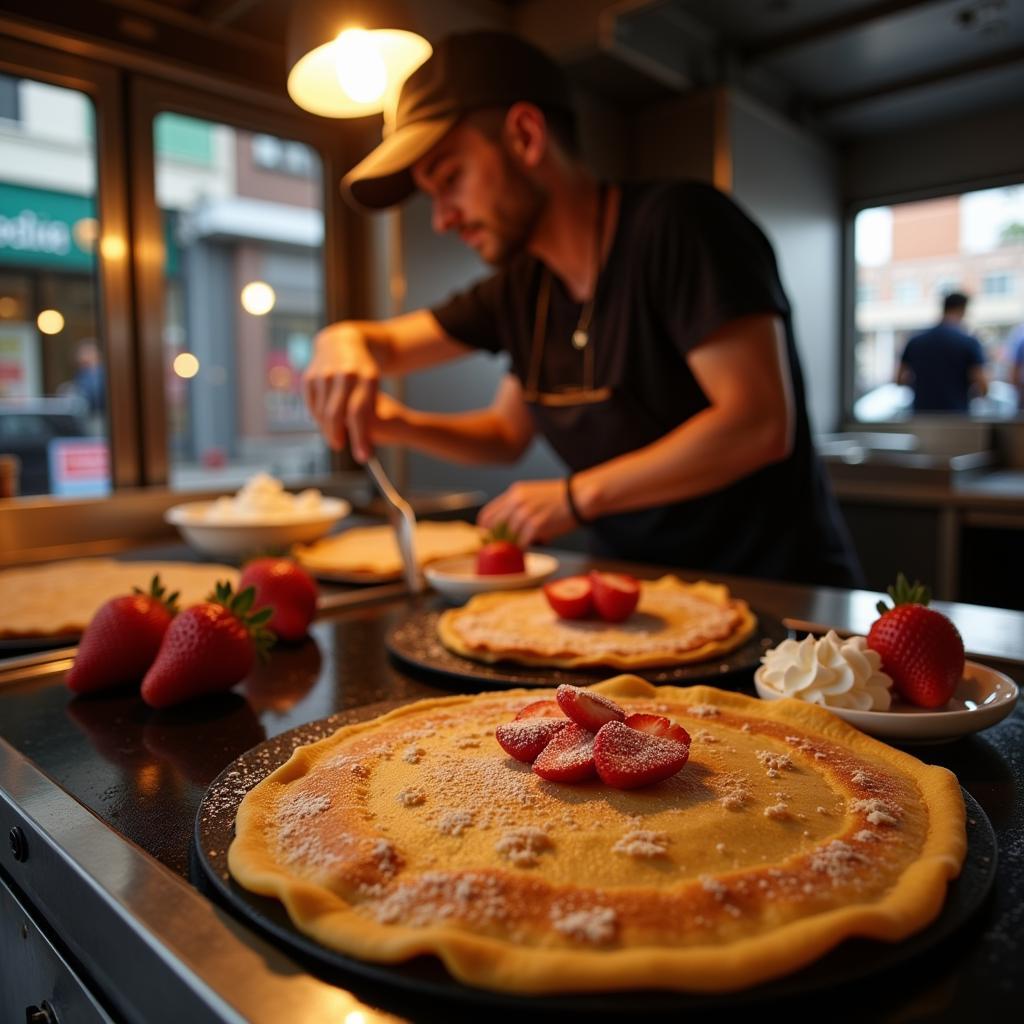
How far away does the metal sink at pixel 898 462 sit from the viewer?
10.9ft

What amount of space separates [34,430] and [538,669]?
217cm

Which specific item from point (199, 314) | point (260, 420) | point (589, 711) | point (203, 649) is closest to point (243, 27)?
point (199, 314)

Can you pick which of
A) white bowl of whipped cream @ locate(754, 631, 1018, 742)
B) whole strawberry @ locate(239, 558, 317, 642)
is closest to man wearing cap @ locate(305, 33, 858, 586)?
whole strawberry @ locate(239, 558, 317, 642)

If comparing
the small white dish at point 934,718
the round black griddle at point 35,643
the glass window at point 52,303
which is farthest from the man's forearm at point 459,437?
the small white dish at point 934,718

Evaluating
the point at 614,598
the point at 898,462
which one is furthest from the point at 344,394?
the point at 898,462

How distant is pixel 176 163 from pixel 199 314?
0.54 meters

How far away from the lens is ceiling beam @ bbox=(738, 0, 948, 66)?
2961 millimetres

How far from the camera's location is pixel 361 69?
1.62 m

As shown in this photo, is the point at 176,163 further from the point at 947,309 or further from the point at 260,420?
the point at 947,309

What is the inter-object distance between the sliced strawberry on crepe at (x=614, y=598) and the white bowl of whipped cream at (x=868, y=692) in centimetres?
30

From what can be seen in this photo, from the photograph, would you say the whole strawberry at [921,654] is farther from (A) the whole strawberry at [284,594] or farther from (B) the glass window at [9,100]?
(B) the glass window at [9,100]

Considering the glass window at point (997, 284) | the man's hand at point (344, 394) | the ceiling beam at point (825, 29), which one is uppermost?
the ceiling beam at point (825, 29)

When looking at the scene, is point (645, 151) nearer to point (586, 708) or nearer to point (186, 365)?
point (186, 365)

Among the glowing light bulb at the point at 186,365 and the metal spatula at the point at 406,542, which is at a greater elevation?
the glowing light bulb at the point at 186,365
